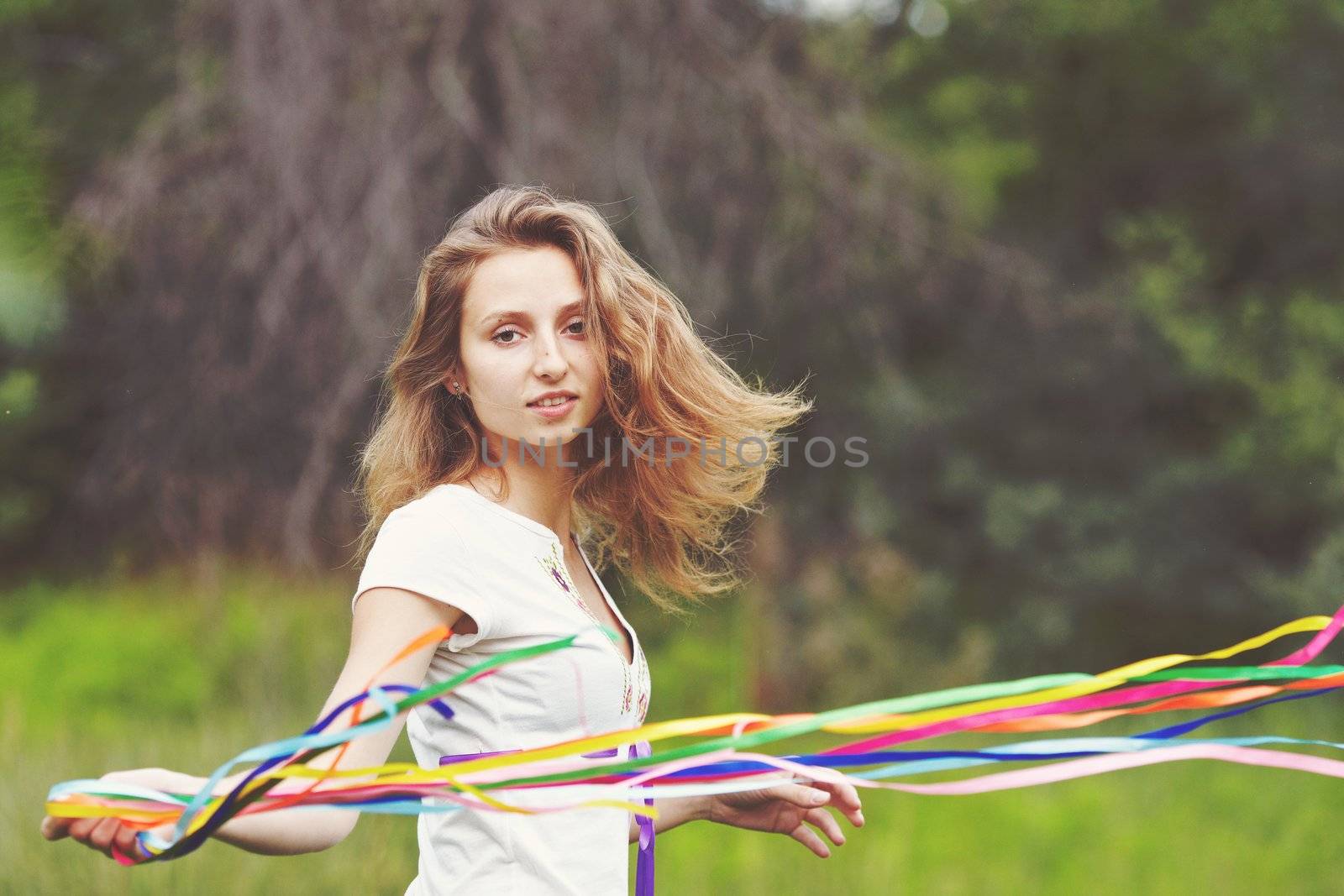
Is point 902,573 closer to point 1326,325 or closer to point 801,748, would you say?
point 801,748

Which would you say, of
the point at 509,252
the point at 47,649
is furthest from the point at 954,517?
the point at 509,252

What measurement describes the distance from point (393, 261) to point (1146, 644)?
563 cm

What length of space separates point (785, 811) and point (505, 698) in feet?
1.80

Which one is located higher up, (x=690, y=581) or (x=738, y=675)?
(x=738, y=675)

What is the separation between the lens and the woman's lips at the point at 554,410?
5.29 ft

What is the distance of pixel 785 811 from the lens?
70.7 inches

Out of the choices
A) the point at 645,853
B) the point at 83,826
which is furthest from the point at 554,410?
the point at 83,826

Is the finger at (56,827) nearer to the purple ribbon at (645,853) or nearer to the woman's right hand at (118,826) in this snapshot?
the woman's right hand at (118,826)

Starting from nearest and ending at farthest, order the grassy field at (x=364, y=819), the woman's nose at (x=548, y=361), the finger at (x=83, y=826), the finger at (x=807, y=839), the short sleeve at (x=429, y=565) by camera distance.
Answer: the finger at (x=83, y=826) < the short sleeve at (x=429, y=565) < the woman's nose at (x=548, y=361) < the finger at (x=807, y=839) < the grassy field at (x=364, y=819)

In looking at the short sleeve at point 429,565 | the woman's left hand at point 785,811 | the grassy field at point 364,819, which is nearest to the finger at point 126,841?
the short sleeve at point 429,565

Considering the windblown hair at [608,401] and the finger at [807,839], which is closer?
the windblown hair at [608,401]

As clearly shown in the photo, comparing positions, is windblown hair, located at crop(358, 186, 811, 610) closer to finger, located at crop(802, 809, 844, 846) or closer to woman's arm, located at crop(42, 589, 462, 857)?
woman's arm, located at crop(42, 589, 462, 857)

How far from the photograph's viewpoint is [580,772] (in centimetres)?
139

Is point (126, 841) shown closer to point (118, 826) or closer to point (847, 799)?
point (118, 826)
